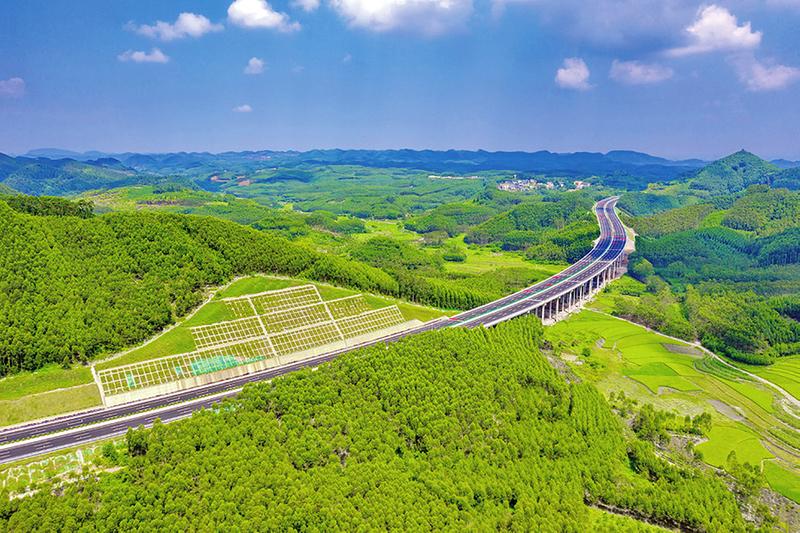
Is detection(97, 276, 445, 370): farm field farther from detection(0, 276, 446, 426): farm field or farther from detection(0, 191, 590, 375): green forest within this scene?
detection(0, 191, 590, 375): green forest

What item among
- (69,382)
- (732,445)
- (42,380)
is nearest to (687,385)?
(732,445)

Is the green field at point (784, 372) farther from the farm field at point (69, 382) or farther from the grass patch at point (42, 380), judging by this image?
the grass patch at point (42, 380)

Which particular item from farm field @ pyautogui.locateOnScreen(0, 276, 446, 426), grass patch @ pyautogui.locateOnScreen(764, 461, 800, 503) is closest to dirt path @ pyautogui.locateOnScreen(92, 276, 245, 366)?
farm field @ pyautogui.locateOnScreen(0, 276, 446, 426)

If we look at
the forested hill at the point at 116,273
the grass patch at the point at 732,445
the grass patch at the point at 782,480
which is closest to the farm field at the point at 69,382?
the forested hill at the point at 116,273

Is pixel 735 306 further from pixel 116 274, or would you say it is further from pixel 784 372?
pixel 116 274

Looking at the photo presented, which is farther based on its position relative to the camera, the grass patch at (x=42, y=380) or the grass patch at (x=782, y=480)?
the grass patch at (x=782, y=480)

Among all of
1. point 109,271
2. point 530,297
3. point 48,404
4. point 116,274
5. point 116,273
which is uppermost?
point 109,271

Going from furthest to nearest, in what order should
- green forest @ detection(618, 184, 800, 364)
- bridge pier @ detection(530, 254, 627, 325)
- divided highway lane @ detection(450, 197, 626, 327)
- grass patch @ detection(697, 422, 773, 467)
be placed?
bridge pier @ detection(530, 254, 627, 325), green forest @ detection(618, 184, 800, 364), divided highway lane @ detection(450, 197, 626, 327), grass patch @ detection(697, 422, 773, 467)
